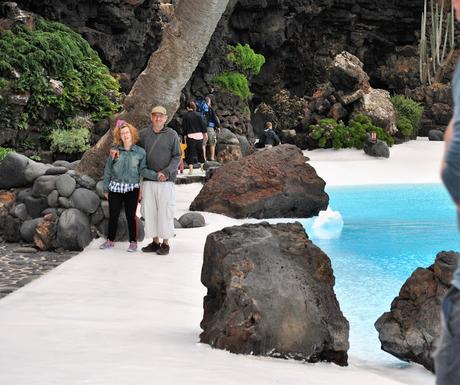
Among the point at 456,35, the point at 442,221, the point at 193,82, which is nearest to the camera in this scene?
the point at 442,221

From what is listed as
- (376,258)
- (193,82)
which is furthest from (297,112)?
(376,258)

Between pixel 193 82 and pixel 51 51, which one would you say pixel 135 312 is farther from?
pixel 193 82

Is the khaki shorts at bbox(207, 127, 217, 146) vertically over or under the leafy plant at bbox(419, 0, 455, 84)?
under

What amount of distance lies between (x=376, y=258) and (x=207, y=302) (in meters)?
5.94

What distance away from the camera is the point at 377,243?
11.8m

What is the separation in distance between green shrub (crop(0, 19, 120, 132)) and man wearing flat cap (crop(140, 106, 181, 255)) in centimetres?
878

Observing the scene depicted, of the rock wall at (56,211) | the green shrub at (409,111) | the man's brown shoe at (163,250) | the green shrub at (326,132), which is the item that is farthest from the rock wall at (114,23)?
the man's brown shoe at (163,250)

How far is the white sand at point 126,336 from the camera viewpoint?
3922mm

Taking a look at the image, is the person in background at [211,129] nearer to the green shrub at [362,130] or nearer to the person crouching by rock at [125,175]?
the green shrub at [362,130]

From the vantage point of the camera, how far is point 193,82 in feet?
95.6

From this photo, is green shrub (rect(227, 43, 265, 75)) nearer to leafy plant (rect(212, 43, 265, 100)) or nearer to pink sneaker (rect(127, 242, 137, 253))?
leafy plant (rect(212, 43, 265, 100))

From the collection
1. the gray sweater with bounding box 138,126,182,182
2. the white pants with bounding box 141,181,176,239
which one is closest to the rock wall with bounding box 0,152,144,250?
the white pants with bounding box 141,181,176,239

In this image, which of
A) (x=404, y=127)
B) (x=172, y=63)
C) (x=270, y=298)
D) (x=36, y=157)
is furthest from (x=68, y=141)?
(x=404, y=127)

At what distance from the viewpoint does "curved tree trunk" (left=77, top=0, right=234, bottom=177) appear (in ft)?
30.5
